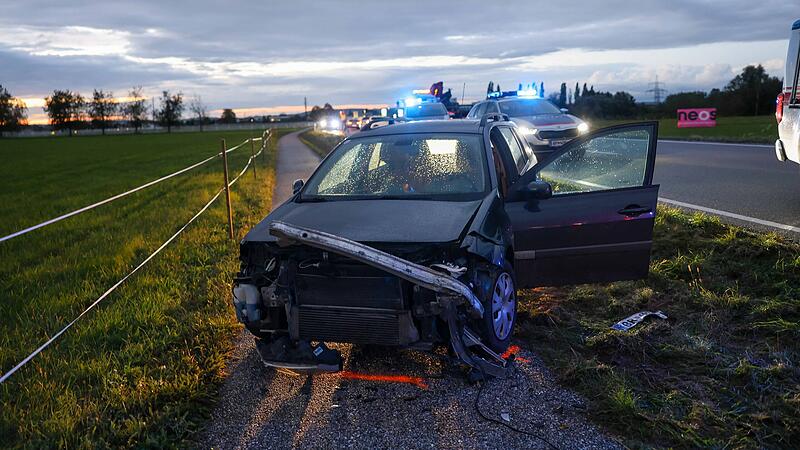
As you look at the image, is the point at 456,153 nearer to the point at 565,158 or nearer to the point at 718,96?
the point at 565,158

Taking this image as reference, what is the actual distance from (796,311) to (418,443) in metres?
3.09

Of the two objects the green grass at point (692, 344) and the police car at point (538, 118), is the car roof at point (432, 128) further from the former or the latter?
the police car at point (538, 118)

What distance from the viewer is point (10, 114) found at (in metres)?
127

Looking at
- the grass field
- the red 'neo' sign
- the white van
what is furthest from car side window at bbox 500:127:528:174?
the red 'neo' sign

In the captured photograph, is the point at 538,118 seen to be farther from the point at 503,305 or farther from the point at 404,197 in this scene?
the point at 503,305

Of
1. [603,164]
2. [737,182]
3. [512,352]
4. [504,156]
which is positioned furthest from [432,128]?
[737,182]

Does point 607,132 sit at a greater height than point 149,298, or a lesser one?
greater

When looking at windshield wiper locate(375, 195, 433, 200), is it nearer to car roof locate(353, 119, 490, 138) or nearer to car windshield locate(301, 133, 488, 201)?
car windshield locate(301, 133, 488, 201)

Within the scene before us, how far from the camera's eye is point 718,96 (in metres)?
56.1

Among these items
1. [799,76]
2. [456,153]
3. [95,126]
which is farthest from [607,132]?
[95,126]

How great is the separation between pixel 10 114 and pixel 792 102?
483 ft

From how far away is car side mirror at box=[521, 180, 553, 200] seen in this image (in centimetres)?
473

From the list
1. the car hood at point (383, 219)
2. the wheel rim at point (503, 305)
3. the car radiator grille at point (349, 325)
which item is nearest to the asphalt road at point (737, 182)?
the wheel rim at point (503, 305)

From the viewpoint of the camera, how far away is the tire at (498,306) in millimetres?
3982
